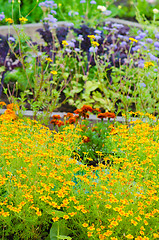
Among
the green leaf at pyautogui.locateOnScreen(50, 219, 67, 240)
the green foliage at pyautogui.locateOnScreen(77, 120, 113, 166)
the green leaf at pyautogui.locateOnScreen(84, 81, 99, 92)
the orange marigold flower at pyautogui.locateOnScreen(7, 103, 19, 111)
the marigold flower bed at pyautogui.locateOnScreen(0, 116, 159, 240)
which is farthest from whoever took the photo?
the green leaf at pyautogui.locateOnScreen(84, 81, 99, 92)

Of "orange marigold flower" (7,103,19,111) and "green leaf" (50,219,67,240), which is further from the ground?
"orange marigold flower" (7,103,19,111)

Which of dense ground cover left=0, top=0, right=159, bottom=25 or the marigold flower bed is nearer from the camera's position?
the marigold flower bed

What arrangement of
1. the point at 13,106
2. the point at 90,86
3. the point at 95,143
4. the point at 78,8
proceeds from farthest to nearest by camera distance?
the point at 78,8, the point at 90,86, the point at 13,106, the point at 95,143

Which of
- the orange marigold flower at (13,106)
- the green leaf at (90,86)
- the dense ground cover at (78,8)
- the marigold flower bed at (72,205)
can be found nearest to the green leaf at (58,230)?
the marigold flower bed at (72,205)

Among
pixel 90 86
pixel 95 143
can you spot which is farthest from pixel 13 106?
pixel 90 86

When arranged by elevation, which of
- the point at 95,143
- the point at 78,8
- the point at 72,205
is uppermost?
the point at 78,8

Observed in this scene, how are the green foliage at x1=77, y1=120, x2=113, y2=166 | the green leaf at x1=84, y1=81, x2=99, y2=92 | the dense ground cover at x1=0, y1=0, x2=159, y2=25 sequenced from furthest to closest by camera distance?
the dense ground cover at x1=0, y1=0, x2=159, y2=25, the green leaf at x1=84, y1=81, x2=99, y2=92, the green foliage at x1=77, y1=120, x2=113, y2=166

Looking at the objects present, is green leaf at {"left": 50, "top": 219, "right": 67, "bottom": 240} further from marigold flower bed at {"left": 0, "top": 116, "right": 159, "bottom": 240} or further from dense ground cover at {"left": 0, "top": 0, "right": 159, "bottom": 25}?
dense ground cover at {"left": 0, "top": 0, "right": 159, "bottom": 25}

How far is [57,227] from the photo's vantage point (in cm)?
209

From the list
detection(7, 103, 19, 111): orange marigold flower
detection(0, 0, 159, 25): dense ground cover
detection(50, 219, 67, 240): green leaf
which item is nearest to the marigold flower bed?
detection(50, 219, 67, 240): green leaf

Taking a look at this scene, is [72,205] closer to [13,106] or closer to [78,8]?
[13,106]

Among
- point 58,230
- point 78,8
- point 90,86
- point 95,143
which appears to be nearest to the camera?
point 58,230

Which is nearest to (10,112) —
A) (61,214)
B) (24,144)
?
(24,144)

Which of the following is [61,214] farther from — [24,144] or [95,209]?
[24,144]
